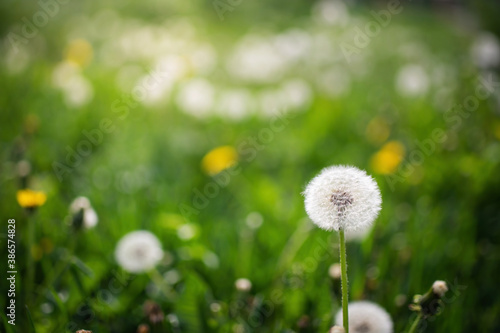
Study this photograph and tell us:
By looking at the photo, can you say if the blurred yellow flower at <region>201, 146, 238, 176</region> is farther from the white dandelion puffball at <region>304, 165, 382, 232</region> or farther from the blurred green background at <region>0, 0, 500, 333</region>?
the white dandelion puffball at <region>304, 165, 382, 232</region>

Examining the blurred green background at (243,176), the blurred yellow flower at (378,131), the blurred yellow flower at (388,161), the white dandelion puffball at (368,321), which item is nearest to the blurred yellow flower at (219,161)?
the blurred green background at (243,176)

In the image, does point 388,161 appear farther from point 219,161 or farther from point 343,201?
point 343,201

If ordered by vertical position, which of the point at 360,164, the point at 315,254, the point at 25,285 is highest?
the point at 360,164

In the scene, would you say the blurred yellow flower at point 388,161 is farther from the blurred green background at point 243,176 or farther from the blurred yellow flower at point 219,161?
the blurred yellow flower at point 219,161

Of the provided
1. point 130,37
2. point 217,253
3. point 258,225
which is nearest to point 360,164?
point 258,225

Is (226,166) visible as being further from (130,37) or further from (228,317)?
(130,37)
